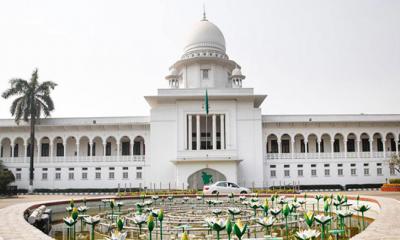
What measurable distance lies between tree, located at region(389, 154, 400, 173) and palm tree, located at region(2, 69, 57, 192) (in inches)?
1235

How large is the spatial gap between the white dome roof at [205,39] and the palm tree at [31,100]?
1471 centimetres

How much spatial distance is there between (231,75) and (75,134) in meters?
16.7

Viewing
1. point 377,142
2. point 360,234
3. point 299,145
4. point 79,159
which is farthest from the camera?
point 377,142

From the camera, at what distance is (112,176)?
127ft

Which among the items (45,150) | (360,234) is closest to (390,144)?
(45,150)

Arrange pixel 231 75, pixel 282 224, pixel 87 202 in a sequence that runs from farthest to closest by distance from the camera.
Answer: pixel 231 75, pixel 87 202, pixel 282 224

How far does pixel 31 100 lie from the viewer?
36812mm

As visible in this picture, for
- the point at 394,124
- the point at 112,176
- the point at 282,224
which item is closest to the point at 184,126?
the point at 112,176

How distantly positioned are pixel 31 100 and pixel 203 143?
16237 mm

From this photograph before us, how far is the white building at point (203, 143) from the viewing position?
36812mm

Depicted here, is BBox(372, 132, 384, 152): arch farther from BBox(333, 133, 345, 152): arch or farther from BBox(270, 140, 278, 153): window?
BBox(270, 140, 278, 153): window

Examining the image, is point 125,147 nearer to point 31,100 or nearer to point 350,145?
point 31,100

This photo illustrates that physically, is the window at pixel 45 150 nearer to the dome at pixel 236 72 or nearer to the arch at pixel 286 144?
the dome at pixel 236 72

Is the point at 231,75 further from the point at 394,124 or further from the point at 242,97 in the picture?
the point at 394,124
